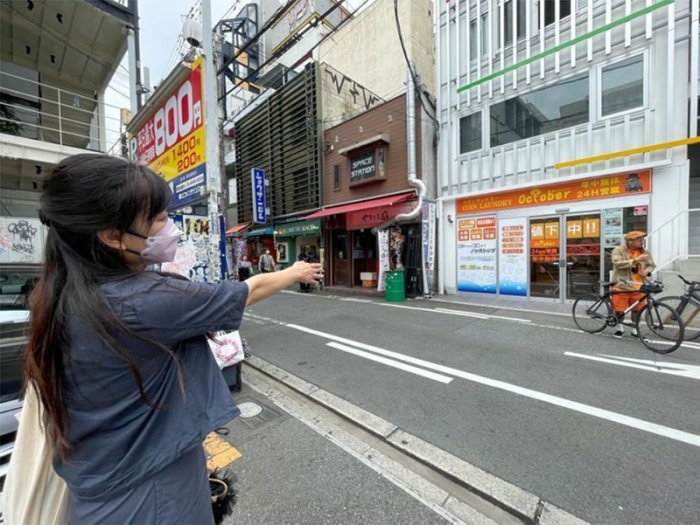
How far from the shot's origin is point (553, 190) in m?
8.60

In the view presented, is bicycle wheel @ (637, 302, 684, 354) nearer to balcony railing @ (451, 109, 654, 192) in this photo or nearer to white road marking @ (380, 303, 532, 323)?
white road marking @ (380, 303, 532, 323)

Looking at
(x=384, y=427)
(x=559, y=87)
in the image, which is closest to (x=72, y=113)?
(x=384, y=427)

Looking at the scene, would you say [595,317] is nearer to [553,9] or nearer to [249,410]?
[249,410]

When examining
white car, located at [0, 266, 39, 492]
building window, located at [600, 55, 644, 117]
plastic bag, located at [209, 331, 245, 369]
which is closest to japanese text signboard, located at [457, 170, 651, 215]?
building window, located at [600, 55, 644, 117]

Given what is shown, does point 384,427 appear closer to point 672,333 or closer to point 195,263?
point 195,263

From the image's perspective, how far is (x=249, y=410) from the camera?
356 cm

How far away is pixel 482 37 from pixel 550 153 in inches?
162

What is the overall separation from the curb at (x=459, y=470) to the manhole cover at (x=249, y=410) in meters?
0.57

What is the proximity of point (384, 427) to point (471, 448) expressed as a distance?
0.77 m

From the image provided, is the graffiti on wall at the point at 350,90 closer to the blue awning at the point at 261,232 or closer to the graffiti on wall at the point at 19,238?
the blue awning at the point at 261,232

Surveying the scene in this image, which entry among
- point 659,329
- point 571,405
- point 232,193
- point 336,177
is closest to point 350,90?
point 336,177

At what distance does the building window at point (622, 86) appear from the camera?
7496mm

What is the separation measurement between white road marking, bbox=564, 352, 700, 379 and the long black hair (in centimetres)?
561

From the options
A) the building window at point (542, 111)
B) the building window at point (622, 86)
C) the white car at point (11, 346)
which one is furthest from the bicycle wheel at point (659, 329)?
the white car at point (11, 346)
